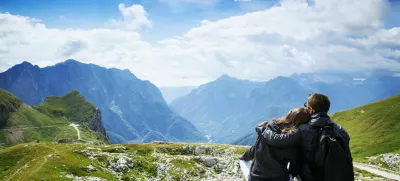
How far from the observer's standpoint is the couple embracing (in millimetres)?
12148

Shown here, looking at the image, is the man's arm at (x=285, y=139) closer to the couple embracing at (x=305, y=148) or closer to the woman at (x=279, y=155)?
the couple embracing at (x=305, y=148)

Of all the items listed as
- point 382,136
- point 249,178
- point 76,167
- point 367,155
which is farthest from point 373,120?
point 249,178

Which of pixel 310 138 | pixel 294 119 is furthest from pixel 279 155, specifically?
pixel 294 119

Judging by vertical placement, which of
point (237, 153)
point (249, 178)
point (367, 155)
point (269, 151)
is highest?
point (269, 151)

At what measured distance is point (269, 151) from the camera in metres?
13.0

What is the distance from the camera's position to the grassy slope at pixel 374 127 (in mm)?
96969

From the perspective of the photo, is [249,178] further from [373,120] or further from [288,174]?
[373,120]

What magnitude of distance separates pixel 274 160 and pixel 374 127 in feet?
403

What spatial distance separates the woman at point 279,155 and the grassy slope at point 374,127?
3635 inches

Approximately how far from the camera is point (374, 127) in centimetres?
11912

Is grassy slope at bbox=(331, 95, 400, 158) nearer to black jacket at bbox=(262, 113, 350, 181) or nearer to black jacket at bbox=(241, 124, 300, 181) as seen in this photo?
black jacket at bbox=(262, 113, 350, 181)

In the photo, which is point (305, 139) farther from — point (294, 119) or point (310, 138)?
point (294, 119)

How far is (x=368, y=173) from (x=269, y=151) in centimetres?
6158

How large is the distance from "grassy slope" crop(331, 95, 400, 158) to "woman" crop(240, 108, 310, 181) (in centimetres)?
9234
